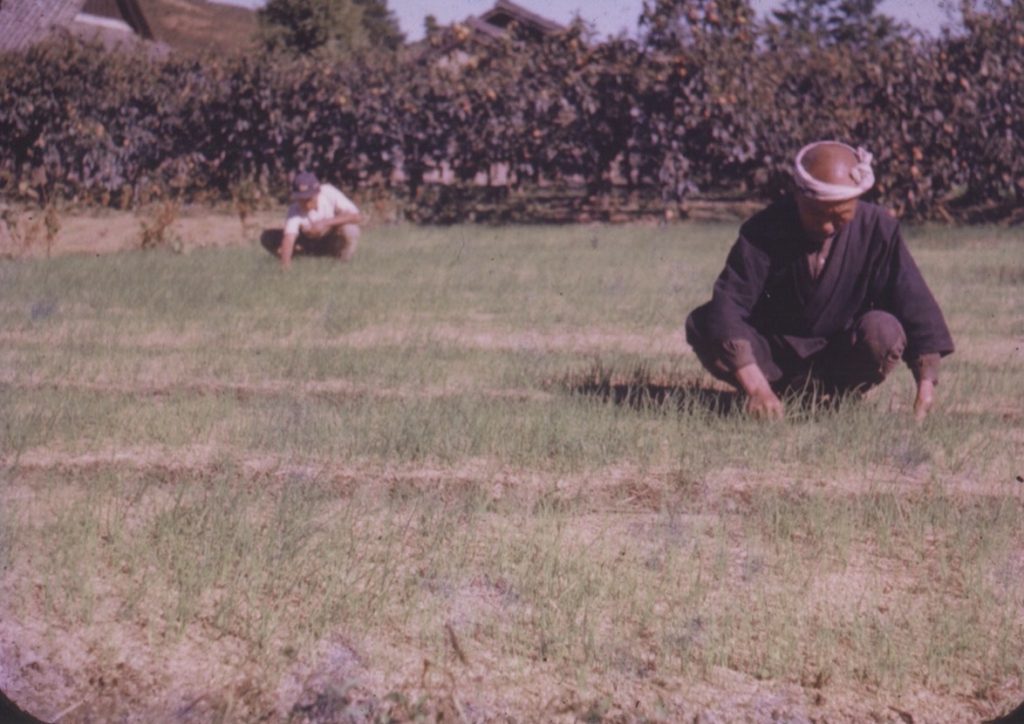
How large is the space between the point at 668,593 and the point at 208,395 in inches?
109

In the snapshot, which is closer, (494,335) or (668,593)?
(668,593)

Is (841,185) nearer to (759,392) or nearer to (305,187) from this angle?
(759,392)

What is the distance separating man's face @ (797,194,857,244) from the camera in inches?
169

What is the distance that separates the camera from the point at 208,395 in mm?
5090

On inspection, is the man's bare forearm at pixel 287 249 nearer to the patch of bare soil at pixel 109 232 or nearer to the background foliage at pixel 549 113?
the patch of bare soil at pixel 109 232

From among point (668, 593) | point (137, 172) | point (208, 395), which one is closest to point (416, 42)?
point (137, 172)

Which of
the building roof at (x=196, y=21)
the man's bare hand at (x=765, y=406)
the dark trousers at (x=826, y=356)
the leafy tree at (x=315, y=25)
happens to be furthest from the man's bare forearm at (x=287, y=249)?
the building roof at (x=196, y=21)

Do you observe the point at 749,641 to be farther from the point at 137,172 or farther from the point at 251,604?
the point at 137,172

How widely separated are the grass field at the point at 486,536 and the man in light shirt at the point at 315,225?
3254 mm

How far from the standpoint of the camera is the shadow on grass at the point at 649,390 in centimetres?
486

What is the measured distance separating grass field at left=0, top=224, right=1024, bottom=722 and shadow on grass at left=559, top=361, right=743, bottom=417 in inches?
1.2

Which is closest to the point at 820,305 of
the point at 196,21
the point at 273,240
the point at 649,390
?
the point at 649,390

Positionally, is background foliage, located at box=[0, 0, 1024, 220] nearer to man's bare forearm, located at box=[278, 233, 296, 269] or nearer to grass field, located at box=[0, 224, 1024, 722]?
man's bare forearm, located at box=[278, 233, 296, 269]

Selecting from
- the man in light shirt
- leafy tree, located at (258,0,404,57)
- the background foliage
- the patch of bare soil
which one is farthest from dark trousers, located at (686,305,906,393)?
leafy tree, located at (258,0,404,57)
